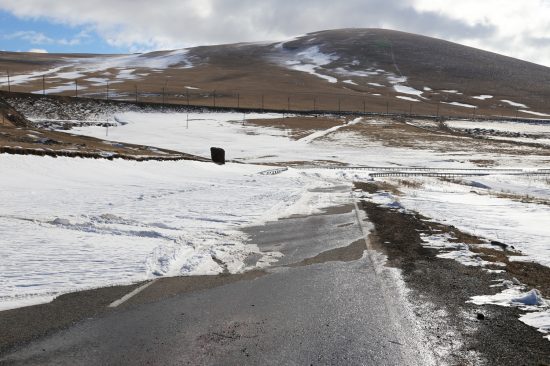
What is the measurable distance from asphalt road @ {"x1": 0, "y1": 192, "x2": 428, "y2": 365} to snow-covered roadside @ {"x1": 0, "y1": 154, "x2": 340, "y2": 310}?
1.44m

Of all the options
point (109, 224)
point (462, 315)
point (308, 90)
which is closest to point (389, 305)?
point (462, 315)

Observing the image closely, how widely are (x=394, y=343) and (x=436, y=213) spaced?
11.1m

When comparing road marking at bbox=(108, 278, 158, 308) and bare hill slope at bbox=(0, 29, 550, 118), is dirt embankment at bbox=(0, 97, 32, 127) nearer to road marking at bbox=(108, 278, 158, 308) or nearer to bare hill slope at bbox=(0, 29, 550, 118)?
road marking at bbox=(108, 278, 158, 308)

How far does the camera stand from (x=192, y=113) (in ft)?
332

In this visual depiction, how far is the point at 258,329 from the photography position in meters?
5.35

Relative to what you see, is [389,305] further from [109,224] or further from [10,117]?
[10,117]

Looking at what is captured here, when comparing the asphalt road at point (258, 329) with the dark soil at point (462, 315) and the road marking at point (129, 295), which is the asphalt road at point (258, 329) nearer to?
the road marking at point (129, 295)

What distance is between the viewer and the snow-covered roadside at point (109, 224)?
7.38 metres

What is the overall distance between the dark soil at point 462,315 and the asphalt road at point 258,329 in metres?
0.39

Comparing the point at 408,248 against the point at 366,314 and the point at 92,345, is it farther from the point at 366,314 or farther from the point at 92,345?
the point at 92,345

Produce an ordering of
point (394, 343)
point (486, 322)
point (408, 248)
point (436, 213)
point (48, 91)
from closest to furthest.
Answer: point (394, 343) < point (486, 322) < point (408, 248) < point (436, 213) < point (48, 91)

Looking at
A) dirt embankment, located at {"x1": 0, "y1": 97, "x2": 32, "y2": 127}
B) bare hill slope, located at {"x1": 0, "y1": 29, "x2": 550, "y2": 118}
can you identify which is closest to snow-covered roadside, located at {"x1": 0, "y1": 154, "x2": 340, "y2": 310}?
dirt embankment, located at {"x1": 0, "y1": 97, "x2": 32, "y2": 127}

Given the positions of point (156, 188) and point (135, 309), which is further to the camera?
point (156, 188)

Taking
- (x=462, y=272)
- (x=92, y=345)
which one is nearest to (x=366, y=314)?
(x=462, y=272)
